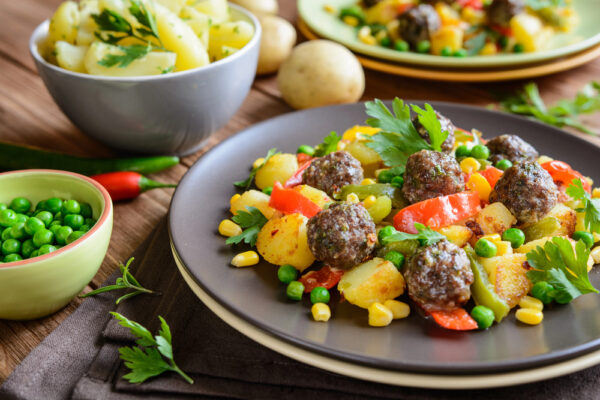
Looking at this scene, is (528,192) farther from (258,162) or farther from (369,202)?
(258,162)

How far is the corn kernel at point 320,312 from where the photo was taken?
2.63 meters

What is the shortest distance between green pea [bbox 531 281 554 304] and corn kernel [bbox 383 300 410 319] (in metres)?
0.62

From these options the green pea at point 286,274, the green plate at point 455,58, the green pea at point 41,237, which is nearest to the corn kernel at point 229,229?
the green pea at point 286,274

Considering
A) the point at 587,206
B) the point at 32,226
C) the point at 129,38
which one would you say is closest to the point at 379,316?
the point at 587,206

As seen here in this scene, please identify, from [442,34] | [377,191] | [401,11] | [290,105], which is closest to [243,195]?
[377,191]

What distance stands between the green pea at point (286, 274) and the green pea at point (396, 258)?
48 centimetres

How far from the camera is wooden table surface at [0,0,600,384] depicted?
398 cm

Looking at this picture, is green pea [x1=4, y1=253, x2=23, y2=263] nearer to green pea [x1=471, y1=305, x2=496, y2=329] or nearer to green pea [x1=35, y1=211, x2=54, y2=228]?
green pea [x1=35, y1=211, x2=54, y2=228]

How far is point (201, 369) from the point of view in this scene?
2656 mm

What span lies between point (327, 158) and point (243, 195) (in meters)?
0.54

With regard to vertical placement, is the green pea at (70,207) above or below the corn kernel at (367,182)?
below

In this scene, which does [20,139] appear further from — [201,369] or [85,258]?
[201,369]

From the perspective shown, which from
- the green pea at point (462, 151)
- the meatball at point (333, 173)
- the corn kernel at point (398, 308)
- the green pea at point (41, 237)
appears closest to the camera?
the corn kernel at point (398, 308)

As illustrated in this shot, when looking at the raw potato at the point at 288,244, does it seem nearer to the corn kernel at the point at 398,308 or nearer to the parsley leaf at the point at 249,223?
the parsley leaf at the point at 249,223
